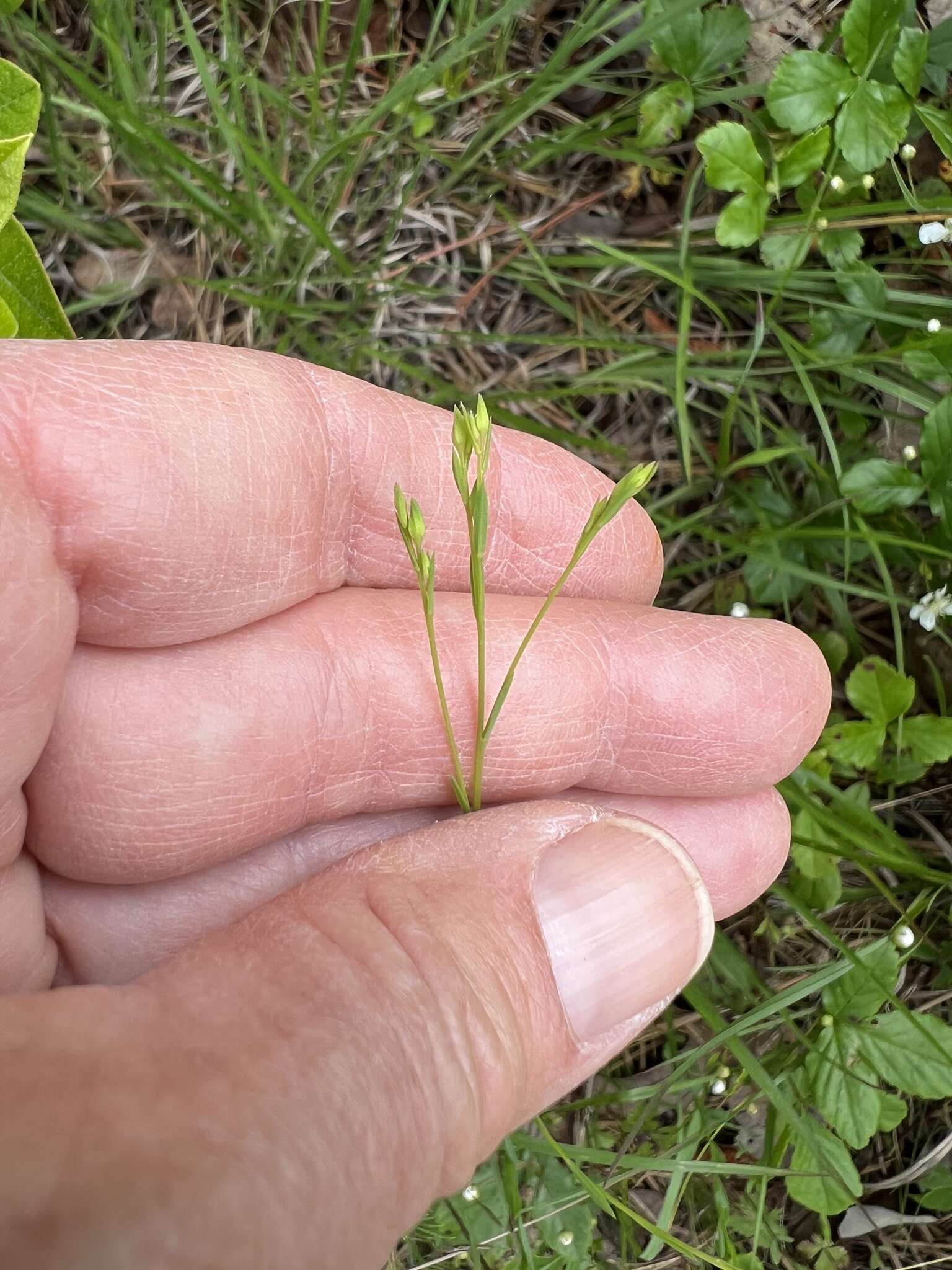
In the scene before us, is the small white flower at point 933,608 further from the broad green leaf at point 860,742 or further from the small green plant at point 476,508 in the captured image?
the small green plant at point 476,508

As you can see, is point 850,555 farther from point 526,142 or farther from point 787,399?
point 526,142

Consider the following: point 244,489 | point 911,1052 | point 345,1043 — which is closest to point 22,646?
point 244,489

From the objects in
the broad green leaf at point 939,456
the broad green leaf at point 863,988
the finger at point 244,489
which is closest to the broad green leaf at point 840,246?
the broad green leaf at point 939,456

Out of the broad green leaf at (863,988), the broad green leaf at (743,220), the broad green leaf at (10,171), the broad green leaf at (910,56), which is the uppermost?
the broad green leaf at (910,56)

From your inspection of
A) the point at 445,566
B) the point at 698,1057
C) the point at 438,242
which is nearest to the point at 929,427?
the point at 445,566

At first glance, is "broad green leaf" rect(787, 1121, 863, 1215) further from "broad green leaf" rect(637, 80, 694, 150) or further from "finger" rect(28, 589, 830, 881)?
"broad green leaf" rect(637, 80, 694, 150)

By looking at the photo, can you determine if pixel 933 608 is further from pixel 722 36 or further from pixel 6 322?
pixel 6 322

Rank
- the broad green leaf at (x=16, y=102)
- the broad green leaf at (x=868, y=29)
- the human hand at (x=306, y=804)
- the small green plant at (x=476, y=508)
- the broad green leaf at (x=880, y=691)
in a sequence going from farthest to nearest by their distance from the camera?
the broad green leaf at (x=880, y=691), the broad green leaf at (x=868, y=29), the broad green leaf at (x=16, y=102), the small green plant at (x=476, y=508), the human hand at (x=306, y=804)
